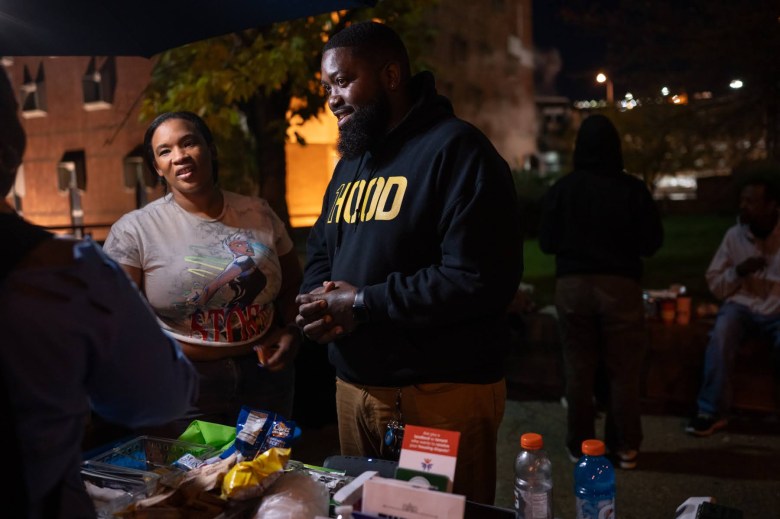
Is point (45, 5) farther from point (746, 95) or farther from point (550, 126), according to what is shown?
point (550, 126)

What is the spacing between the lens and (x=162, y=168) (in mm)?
2900

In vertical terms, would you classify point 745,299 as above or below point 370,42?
below

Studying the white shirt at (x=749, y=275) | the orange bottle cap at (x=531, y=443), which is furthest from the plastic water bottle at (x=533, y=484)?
the white shirt at (x=749, y=275)

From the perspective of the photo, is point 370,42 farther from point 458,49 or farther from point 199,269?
point 458,49

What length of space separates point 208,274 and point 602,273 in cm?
285

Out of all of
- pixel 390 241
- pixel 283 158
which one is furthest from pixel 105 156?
pixel 390 241

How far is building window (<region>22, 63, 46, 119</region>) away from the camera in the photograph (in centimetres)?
2231

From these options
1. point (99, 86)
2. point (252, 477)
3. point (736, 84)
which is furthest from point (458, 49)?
point (252, 477)

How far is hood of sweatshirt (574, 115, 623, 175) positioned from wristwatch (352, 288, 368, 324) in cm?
289

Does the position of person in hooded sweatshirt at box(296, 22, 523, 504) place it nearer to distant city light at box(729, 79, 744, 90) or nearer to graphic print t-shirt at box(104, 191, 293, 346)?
graphic print t-shirt at box(104, 191, 293, 346)

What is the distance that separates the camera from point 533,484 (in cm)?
192

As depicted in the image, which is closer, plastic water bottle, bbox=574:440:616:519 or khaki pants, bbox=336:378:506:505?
plastic water bottle, bbox=574:440:616:519

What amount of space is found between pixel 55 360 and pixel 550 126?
174 feet

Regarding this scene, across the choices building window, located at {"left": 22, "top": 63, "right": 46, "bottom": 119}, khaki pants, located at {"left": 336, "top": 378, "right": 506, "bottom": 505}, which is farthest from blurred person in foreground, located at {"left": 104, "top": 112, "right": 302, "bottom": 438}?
building window, located at {"left": 22, "top": 63, "right": 46, "bottom": 119}
